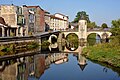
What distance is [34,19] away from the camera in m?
73.4

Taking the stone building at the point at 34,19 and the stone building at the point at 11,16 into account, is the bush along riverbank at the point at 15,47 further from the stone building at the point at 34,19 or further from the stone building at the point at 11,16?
the stone building at the point at 34,19

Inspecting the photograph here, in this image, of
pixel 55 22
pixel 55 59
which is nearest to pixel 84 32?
pixel 55 22

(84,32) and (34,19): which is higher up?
(34,19)

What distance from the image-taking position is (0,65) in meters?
31.1

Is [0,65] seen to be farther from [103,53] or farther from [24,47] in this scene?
[24,47]

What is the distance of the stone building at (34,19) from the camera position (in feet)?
222

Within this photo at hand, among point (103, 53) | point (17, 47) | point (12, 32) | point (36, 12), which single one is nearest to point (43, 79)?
point (103, 53)

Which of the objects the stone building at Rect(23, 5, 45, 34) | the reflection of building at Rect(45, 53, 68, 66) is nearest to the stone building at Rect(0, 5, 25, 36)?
the stone building at Rect(23, 5, 45, 34)

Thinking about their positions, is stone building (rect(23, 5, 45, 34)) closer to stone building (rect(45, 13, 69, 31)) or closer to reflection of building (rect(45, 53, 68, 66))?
stone building (rect(45, 13, 69, 31))

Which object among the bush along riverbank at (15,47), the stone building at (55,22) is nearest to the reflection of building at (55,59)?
the bush along riverbank at (15,47)

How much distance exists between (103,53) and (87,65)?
3.19 metres

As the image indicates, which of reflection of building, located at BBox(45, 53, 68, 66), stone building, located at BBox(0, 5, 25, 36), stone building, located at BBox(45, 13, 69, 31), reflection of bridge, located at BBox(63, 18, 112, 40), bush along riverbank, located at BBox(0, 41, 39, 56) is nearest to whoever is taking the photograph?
reflection of building, located at BBox(45, 53, 68, 66)

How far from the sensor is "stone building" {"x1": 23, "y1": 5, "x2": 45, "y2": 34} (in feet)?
222

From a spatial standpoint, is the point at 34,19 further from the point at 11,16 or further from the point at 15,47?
the point at 15,47
